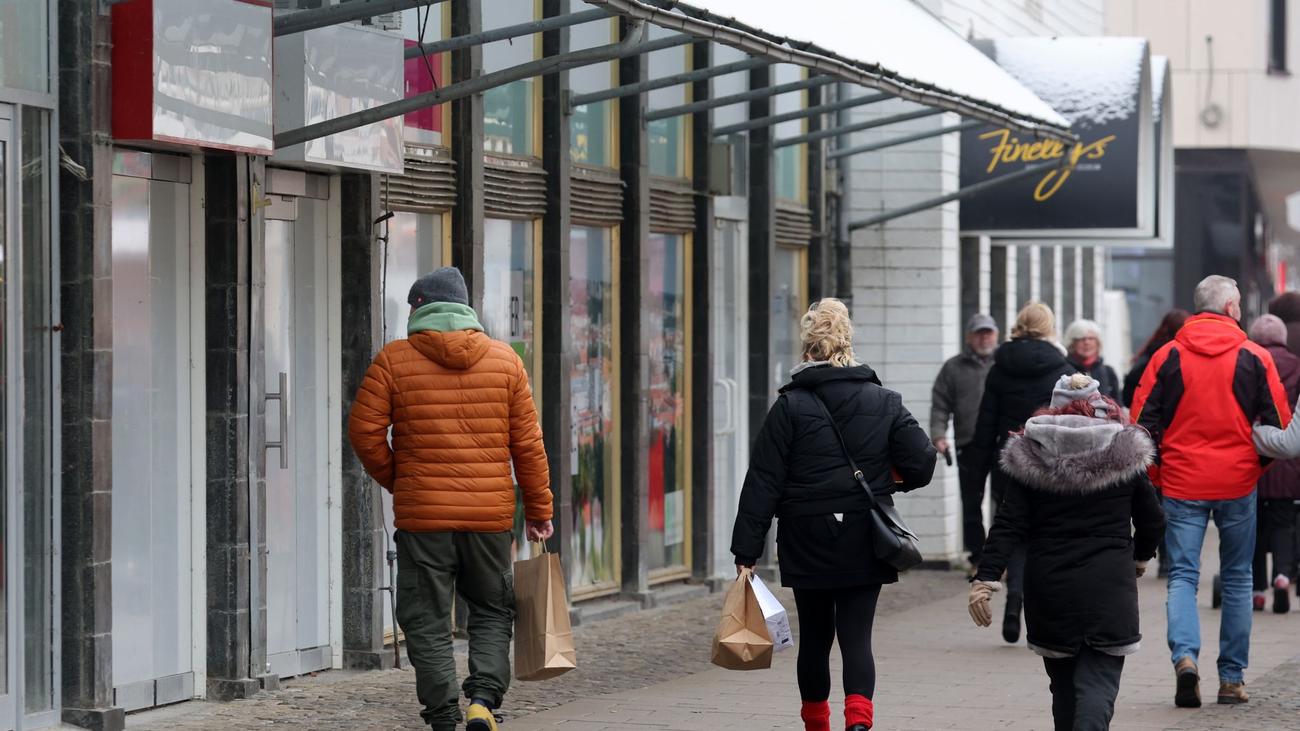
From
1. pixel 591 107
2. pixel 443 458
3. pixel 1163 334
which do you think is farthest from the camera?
pixel 1163 334

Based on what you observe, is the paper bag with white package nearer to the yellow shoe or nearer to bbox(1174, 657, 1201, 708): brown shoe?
the yellow shoe

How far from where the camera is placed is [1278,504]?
42.9ft

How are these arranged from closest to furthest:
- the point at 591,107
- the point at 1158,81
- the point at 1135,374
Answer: the point at 591,107
the point at 1135,374
the point at 1158,81

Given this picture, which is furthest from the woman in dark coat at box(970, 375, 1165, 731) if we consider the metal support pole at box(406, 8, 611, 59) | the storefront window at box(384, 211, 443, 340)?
the storefront window at box(384, 211, 443, 340)

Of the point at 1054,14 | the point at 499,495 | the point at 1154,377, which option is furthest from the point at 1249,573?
the point at 1054,14

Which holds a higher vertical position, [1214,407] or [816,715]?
[1214,407]

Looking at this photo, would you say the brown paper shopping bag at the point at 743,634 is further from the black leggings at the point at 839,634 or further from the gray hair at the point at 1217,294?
the gray hair at the point at 1217,294

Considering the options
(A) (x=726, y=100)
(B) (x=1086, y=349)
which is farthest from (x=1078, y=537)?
(B) (x=1086, y=349)

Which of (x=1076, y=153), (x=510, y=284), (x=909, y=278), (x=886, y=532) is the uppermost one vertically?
(x=1076, y=153)

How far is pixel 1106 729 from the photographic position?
7391 mm

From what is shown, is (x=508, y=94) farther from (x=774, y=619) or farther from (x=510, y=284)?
(x=774, y=619)

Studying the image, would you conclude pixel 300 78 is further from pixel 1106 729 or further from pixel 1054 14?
pixel 1054 14

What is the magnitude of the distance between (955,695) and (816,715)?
208 cm

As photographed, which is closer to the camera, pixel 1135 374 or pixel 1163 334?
pixel 1163 334
